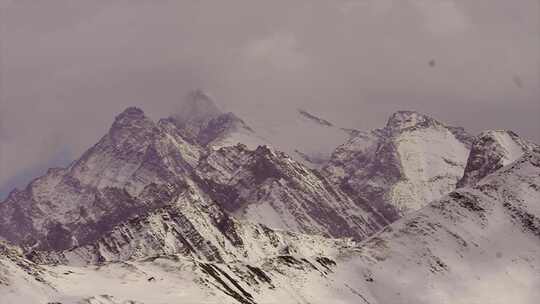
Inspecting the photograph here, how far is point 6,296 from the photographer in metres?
200
